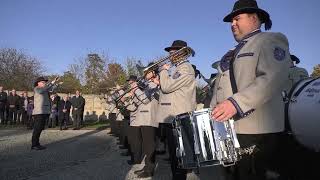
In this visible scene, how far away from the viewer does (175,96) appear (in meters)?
5.87

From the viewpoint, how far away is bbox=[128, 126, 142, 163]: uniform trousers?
8906mm

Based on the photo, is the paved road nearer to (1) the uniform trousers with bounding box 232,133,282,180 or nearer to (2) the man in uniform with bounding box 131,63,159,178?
(2) the man in uniform with bounding box 131,63,159,178

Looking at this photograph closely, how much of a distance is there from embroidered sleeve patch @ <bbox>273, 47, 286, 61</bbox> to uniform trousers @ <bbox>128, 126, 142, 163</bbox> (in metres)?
5.78

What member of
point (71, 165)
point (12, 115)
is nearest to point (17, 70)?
point (12, 115)

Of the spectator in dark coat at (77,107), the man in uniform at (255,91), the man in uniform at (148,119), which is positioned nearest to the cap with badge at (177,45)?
the man in uniform at (148,119)

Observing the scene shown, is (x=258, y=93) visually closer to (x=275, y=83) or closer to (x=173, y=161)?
(x=275, y=83)

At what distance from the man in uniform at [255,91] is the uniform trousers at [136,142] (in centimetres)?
556

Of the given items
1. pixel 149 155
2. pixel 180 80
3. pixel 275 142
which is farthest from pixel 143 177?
pixel 275 142

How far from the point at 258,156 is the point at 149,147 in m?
4.31

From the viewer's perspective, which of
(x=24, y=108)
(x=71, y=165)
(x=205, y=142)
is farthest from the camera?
(x=24, y=108)

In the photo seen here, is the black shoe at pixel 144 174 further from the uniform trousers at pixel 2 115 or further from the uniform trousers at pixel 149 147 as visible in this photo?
the uniform trousers at pixel 2 115

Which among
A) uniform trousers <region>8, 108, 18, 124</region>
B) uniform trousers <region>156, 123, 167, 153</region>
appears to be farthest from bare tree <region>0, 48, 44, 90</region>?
uniform trousers <region>156, 123, 167, 153</region>

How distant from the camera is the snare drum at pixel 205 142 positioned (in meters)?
3.21

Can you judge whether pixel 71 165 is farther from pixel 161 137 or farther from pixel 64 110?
pixel 64 110
